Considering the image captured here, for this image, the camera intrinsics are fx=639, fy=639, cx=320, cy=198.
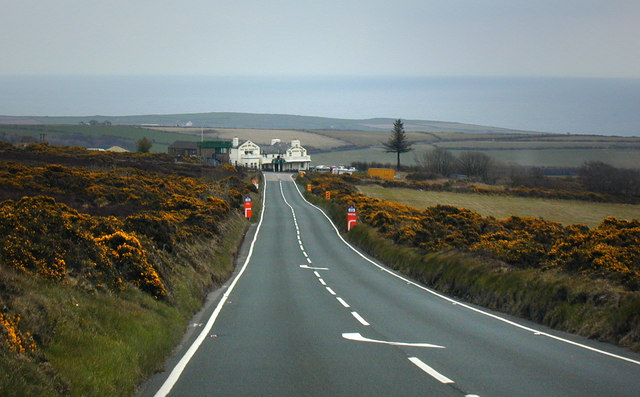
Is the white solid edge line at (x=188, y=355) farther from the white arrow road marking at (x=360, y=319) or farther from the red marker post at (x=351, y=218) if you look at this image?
the red marker post at (x=351, y=218)

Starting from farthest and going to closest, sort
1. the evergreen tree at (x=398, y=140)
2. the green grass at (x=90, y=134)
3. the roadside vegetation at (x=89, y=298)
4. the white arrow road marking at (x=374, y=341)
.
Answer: the green grass at (x=90, y=134)
the evergreen tree at (x=398, y=140)
the white arrow road marking at (x=374, y=341)
the roadside vegetation at (x=89, y=298)

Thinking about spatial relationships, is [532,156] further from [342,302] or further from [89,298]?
[89,298]

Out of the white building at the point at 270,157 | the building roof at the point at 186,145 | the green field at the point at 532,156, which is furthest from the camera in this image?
the building roof at the point at 186,145

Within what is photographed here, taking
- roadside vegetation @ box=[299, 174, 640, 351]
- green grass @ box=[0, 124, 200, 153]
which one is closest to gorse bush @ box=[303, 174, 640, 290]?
roadside vegetation @ box=[299, 174, 640, 351]

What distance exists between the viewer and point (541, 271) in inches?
693

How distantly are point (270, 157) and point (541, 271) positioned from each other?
430ft

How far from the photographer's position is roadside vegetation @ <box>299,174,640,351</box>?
13.2 m

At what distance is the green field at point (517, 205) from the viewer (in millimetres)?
52719

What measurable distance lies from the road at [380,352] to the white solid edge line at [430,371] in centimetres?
1

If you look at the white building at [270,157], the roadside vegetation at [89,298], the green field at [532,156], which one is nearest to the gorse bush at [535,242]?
the roadside vegetation at [89,298]

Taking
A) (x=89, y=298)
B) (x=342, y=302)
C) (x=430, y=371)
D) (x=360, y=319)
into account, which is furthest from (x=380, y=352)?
(x=342, y=302)

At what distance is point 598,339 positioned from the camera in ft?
40.9

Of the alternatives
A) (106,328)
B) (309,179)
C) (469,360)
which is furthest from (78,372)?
(309,179)

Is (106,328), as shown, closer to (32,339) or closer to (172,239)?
(32,339)
